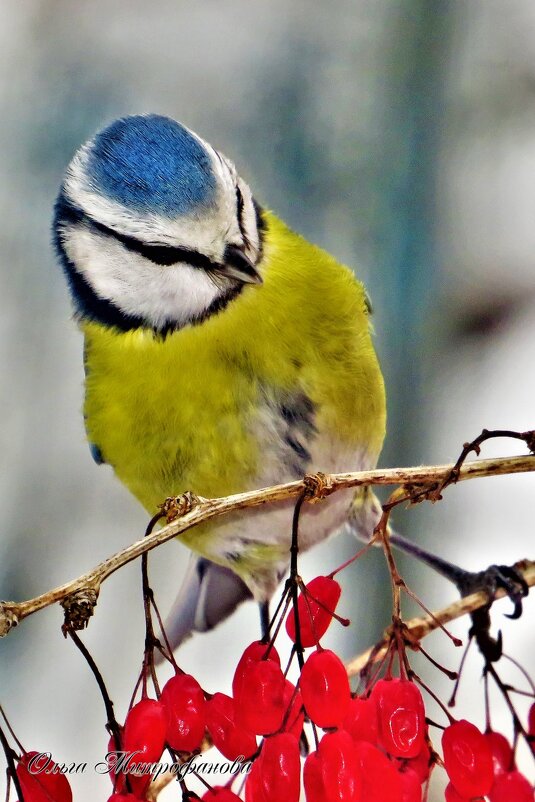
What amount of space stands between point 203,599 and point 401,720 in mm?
280

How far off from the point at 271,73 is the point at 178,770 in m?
0.76

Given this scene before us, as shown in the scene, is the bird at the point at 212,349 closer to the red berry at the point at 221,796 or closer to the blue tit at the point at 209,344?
the blue tit at the point at 209,344

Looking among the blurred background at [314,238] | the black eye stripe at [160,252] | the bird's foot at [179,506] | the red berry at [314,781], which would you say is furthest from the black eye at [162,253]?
the blurred background at [314,238]

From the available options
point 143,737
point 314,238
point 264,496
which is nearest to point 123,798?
point 143,737

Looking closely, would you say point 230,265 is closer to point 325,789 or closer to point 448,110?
point 325,789

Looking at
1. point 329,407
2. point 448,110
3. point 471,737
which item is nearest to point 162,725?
point 471,737

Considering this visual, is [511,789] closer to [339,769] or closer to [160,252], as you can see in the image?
[339,769]

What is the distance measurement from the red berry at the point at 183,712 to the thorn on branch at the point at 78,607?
9 cm

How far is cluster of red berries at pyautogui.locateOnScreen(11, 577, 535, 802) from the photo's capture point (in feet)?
1.16

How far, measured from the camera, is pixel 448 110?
966 mm

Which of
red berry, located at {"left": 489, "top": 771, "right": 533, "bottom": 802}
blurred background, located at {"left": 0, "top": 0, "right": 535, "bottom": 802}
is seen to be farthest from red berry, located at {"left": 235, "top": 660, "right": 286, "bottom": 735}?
blurred background, located at {"left": 0, "top": 0, "right": 535, "bottom": 802}

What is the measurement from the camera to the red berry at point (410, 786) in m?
0.37

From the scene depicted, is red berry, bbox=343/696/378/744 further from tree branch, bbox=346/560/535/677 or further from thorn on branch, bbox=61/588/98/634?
thorn on branch, bbox=61/588/98/634

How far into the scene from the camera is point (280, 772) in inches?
14.0
